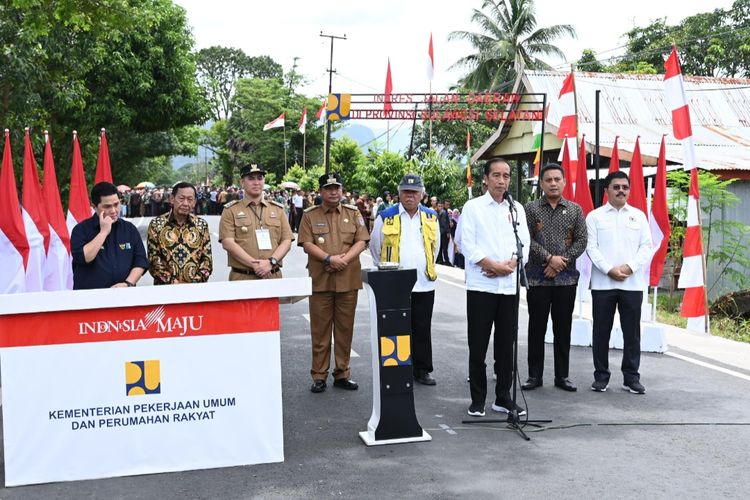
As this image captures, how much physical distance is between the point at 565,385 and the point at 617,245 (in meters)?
1.37

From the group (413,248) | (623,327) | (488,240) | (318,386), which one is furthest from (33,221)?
(623,327)

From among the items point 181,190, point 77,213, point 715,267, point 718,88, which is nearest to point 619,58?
point 718,88

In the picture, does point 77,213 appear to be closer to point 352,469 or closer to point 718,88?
point 352,469

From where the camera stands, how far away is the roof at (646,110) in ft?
71.5

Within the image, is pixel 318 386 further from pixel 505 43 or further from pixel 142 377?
pixel 505 43

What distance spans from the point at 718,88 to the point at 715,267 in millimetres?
10673

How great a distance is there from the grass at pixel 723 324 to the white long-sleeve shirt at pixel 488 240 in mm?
6568

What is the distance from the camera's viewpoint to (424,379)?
7.53 meters

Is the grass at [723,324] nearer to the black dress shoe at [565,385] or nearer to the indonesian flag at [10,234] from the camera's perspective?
the black dress shoe at [565,385]

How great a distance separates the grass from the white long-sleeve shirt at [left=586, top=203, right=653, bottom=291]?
5.11m

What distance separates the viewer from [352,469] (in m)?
5.16

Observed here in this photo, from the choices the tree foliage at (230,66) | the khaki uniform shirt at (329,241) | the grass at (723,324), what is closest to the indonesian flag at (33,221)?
the khaki uniform shirt at (329,241)

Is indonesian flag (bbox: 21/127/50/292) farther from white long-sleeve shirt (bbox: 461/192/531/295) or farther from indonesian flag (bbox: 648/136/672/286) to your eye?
indonesian flag (bbox: 648/136/672/286)

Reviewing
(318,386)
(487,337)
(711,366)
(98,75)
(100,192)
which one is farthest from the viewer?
(98,75)
